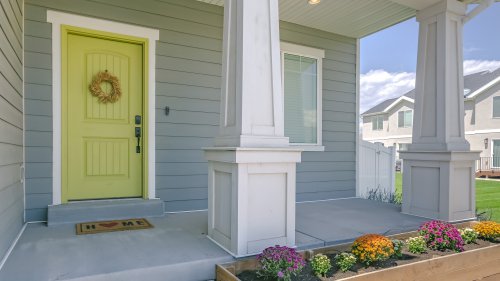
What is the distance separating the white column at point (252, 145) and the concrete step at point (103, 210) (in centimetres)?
122

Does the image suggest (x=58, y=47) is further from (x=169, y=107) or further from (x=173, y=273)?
(x=173, y=273)

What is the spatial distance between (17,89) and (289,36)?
3.42 meters

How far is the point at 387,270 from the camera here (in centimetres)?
220

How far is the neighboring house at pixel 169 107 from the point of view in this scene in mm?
2504

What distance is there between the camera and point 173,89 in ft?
12.9

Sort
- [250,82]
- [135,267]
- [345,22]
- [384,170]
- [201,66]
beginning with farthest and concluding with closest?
1. [384,170]
2. [345,22]
3. [201,66]
4. [250,82]
5. [135,267]

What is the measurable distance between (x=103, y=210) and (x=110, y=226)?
0.32 m

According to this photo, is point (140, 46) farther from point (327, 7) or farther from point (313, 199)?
point (313, 199)

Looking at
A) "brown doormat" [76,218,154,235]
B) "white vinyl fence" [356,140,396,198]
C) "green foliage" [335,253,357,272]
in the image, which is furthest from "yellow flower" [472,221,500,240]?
"brown doormat" [76,218,154,235]

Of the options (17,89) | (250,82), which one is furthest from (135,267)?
(17,89)

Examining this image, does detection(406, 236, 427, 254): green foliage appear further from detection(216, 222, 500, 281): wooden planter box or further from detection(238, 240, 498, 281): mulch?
detection(216, 222, 500, 281): wooden planter box

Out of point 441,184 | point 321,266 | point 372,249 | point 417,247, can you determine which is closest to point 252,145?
point 321,266

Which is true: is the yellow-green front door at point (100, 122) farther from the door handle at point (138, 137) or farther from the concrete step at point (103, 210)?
the concrete step at point (103, 210)

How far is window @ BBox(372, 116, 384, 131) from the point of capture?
21703 millimetres
